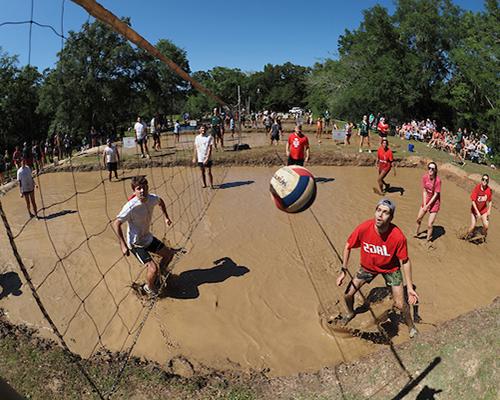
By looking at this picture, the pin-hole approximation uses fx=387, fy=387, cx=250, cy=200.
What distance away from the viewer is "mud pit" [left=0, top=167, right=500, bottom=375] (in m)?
4.59

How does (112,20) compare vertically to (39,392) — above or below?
above

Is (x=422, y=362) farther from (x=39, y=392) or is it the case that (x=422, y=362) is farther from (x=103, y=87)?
(x=103, y=87)

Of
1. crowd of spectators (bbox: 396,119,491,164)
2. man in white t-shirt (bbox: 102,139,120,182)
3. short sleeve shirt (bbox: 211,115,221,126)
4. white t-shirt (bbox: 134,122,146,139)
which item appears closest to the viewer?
man in white t-shirt (bbox: 102,139,120,182)

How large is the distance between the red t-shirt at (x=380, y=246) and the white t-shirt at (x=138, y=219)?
2608 millimetres

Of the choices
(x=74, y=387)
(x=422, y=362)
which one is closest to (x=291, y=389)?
(x=422, y=362)

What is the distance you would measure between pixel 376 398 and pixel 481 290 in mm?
3253

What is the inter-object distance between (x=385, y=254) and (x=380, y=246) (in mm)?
106

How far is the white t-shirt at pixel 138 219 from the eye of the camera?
491 centimetres

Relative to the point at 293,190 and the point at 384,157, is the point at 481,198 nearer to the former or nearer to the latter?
the point at 384,157

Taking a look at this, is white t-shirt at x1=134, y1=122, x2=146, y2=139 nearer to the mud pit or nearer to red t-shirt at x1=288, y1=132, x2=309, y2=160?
the mud pit

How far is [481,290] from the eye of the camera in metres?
5.78

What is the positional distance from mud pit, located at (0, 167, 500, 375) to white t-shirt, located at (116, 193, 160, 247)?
0.89m

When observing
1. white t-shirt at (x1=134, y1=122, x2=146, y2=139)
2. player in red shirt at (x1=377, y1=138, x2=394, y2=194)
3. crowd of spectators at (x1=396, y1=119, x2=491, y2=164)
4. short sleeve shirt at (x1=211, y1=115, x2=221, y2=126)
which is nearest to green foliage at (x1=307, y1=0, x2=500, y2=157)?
crowd of spectators at (x1=396, y1=119, x2=491, y2=164)

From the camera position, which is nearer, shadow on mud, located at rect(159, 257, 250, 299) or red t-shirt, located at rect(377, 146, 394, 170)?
shadow on mud, located at rect(159, 257, 250, 299)
